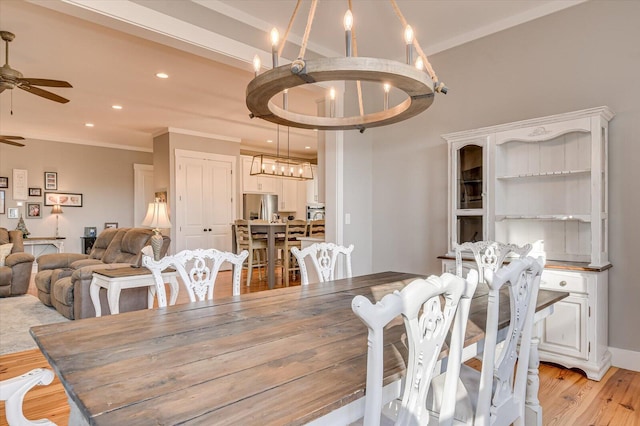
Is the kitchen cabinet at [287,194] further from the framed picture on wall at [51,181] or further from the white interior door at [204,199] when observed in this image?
the framed picture on wall at [51,181]

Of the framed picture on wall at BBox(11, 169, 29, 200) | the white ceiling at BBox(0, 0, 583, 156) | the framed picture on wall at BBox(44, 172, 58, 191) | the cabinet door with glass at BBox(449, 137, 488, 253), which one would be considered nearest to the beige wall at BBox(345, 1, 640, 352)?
the white ceiling at BBox(0, 0, 583, 156)

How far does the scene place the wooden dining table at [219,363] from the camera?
0.83 metres

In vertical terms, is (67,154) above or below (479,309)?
above

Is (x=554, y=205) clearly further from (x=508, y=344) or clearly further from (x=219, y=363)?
(x=219, y=363)

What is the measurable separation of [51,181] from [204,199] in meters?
3.20

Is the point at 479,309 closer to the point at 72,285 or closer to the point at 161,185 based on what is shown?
the point at 72,285

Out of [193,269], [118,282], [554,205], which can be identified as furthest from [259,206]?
[193,269]

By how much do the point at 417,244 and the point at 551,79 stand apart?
1.87 m

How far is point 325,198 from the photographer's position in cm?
409

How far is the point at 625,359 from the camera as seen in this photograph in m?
2.79

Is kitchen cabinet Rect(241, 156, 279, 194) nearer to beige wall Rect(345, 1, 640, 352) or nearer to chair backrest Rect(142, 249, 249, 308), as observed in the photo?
beige wall Rect(345, 1, 640, 352)

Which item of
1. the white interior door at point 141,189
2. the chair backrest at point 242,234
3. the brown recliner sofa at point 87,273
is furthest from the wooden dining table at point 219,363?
the white interior door at point 141,189

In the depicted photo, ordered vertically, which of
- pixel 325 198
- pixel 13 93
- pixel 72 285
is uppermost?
pixel 13 93

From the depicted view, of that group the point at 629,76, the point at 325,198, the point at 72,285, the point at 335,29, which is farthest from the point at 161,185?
the point at 629,76
